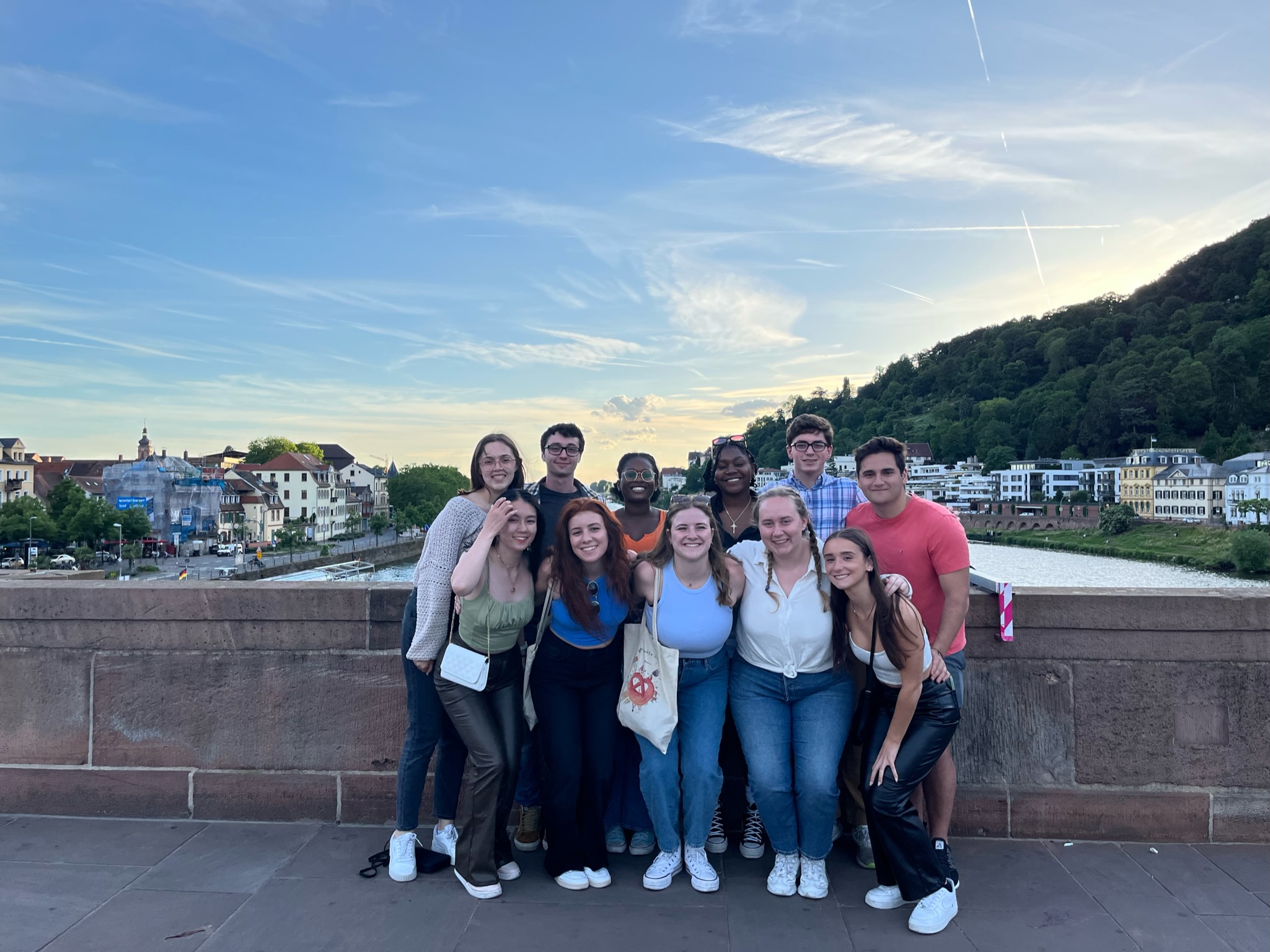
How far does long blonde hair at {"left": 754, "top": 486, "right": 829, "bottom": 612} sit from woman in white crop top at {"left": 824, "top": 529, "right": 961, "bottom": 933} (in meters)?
0.10

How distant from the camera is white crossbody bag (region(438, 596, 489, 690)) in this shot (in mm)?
3113

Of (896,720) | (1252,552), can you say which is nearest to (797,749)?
(896,720)

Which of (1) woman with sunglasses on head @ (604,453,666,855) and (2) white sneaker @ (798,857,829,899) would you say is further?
(1) woman with sunglasses on head @ (604,453,666,855)

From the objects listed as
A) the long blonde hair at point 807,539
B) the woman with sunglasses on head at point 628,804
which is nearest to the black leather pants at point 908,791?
the long blonde hair at point 807,539

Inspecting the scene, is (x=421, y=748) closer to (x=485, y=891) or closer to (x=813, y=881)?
(x=485, y=891)

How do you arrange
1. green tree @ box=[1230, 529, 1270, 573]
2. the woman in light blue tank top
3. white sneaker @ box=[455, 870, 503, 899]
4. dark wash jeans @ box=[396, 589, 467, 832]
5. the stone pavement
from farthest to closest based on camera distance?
green tree @ box=[1230, 529, 1270, 573]
dark wash jeans @ box=[396, 589, 467, 832]
the woman in light blue tank top
white sneaker @ box=[455, 870, 503, 899]
the stone pavement

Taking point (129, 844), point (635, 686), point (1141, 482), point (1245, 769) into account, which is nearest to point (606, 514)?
point (635, 686)

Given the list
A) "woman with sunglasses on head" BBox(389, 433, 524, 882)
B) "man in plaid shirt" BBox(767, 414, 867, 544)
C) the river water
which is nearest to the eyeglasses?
"man in plaid shirt" BBox(767, 414, 867, 544)

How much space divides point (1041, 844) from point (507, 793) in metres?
2.31

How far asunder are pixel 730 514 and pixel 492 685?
1.44 m

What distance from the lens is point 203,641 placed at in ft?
12.8

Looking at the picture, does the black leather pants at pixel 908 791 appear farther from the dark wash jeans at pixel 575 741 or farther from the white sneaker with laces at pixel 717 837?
Answer: the dark wash jeans at pixel 575 741

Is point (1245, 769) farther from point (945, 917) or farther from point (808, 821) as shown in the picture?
point (808, 821)

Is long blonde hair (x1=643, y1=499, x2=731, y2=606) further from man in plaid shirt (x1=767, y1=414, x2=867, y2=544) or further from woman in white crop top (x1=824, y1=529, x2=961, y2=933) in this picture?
man in plaid shirt (x1=767, y1=414, x2=867, y2=544)
